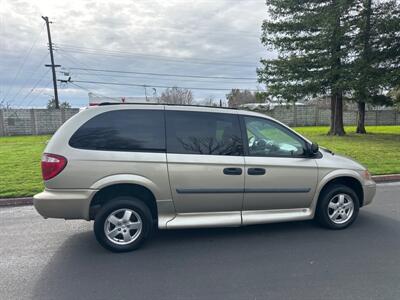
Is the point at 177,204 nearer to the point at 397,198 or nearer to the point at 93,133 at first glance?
the point at 93,133

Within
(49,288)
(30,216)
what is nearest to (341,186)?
(49,288)

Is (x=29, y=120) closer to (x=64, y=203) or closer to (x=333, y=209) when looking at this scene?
(x=64, y=203)

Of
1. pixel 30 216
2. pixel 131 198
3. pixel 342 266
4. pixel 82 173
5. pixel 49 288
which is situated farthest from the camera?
pixel 30 216

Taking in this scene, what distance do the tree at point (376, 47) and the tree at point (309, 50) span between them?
66 centimetres

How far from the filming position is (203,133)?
4.02 metres

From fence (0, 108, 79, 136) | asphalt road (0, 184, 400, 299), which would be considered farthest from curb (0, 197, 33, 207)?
fence (0, 108, 79, 136)

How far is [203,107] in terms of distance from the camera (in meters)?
4.20

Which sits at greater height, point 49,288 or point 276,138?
point 276,138

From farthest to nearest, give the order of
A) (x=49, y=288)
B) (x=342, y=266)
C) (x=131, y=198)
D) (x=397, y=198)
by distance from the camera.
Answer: (x=397, y=198) < (x=131, y=198) < (x=342, y=266) < (x=49, y=288)

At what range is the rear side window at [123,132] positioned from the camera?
3697 mm

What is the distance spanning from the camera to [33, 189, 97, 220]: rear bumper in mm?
3594

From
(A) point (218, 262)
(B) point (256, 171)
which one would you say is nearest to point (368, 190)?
(B) point (256, 171)

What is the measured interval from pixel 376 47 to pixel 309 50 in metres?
3.39

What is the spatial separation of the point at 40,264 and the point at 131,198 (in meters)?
1.25
